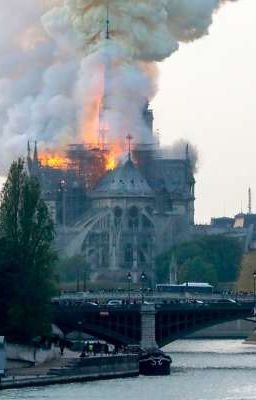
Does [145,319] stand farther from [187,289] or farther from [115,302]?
[187,289]

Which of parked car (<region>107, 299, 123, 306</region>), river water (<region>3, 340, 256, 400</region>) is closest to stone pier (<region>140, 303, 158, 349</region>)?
river water (<region>3, 340, 256, 400</region>)

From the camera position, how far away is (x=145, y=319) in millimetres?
143375

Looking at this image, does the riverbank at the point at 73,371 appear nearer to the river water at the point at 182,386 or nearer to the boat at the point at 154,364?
the boat at the point at 154,364

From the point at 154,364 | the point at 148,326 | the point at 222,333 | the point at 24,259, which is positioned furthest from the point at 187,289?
the point at 154,364

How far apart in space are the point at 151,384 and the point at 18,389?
9666mm

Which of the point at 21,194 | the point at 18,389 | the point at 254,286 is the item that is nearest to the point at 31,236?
the point at 21,194

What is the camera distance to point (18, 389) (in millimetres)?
111438

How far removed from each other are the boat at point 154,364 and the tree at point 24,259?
537cm

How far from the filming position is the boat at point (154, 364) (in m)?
127

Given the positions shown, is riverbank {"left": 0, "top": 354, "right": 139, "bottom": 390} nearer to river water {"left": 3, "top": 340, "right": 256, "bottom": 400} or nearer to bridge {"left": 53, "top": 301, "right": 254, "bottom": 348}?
river water {"left": 3, "top": 340, "right": 256, "bottom": 400}

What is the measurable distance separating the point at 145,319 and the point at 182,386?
25410 millimetres

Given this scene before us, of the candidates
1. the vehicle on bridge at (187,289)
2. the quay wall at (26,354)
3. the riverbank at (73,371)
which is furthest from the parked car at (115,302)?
the quay wall at (26,354)

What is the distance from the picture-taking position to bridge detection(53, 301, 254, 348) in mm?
142625

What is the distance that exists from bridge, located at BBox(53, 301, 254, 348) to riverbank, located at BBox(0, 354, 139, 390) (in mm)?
10033
